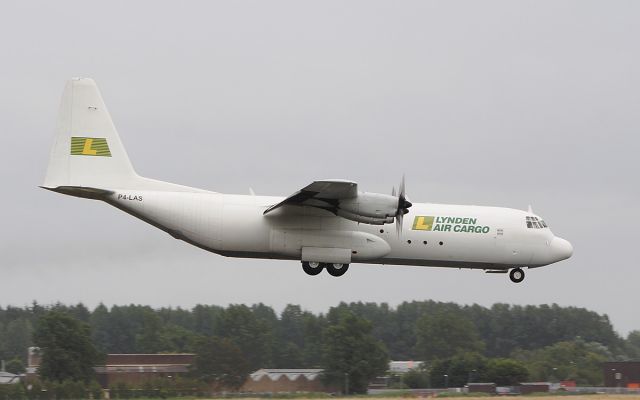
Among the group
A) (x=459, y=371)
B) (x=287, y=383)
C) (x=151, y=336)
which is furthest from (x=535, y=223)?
(x=151, y=336)

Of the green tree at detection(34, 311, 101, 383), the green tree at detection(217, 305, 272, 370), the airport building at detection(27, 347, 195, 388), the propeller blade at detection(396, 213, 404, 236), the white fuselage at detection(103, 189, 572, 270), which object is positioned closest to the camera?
the propeller blade at detection(396, 213, 404, 236)

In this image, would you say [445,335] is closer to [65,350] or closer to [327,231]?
[65,350]

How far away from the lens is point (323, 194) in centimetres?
3575

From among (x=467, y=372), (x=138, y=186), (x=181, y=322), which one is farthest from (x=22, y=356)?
(x=138, y=186)

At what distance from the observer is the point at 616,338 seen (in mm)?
102188

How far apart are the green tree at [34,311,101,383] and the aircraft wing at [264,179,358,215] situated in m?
21.0

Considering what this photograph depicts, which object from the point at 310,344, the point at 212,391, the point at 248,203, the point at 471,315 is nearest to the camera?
the point at 248,203

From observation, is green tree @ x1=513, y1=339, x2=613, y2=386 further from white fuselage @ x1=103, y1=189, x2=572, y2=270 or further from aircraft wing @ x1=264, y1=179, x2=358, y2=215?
aircraft wing @ x1=264, y1=179, x2=358, y2=215

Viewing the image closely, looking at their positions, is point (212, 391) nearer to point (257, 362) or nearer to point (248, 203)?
point (248, 203)

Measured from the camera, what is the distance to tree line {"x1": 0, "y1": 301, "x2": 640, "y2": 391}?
5566 centimetres

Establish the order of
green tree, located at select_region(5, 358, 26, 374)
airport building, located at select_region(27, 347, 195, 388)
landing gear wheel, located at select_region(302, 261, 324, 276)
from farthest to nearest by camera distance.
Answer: green tree, located at select_region(5, 358, 26, 374)
airport building, located at select_region(27, 347, 195, 388)
landing gear wheel, located at select_region(302, 261, 324, 276)

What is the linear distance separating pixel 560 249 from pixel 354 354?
1929 cm

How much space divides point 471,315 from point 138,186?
75.2m

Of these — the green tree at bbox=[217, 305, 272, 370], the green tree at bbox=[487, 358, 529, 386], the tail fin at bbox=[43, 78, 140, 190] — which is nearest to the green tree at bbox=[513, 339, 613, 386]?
the green tree at bbox=[487, 358, 529, 386]
